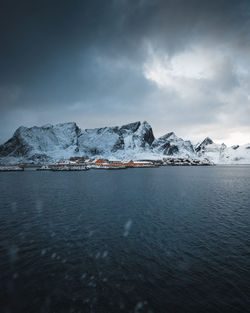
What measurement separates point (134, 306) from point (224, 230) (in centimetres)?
1478

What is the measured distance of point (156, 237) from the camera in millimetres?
17547

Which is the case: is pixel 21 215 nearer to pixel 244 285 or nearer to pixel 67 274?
pixel 67 274

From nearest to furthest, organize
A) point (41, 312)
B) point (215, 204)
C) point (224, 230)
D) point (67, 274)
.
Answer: point (41, 312), point (67, 274), point (224, 230), point (215, 204)

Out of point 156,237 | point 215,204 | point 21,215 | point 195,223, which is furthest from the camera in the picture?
point 215,204

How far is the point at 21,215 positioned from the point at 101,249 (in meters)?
15.3

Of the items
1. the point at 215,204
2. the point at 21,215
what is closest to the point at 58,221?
the point at 21,215

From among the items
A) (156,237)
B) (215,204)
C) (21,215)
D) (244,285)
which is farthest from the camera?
(215,204)

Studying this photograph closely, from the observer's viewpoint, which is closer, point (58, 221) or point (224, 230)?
point (224, 230)

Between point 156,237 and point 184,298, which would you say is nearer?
point 184,298

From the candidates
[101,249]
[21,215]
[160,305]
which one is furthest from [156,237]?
[21,215]

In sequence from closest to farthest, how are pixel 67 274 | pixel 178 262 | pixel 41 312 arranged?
pixel 41 312, pixel 67 274, pixel 178 262

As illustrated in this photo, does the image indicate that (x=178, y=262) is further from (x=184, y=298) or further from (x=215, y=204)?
(x=215, y=204)

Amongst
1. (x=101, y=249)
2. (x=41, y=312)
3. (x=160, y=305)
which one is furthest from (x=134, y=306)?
(x=101, y=249)

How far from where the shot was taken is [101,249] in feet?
49.9
